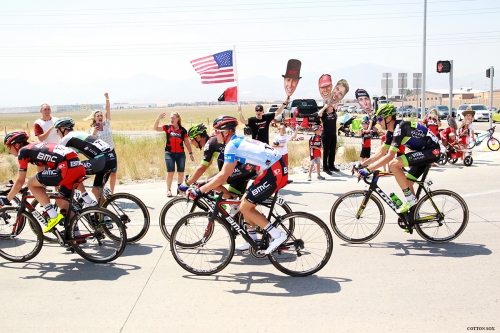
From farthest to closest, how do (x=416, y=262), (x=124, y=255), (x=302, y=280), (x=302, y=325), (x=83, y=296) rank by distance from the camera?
(x=124, y=255) → (x=416, y=262) → (x=302, y=280) → (x=83, y=296) → (x=302, y=325)

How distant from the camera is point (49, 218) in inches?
268

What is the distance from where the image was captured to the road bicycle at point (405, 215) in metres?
7.22

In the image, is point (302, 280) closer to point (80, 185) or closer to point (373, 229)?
point (373, 229)

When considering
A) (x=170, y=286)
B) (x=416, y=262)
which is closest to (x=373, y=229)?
(x=416, y=262)

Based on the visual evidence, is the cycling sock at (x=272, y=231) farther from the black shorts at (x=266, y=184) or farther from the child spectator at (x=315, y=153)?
the child spectator at (x=315, y=153)

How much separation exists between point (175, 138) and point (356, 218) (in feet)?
15.7

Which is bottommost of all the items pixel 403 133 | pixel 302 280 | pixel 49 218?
pixel 302 280

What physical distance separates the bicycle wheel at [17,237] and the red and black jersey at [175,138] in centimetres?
420

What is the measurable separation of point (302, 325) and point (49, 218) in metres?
3.90

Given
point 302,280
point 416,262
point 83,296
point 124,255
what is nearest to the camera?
point 83,296

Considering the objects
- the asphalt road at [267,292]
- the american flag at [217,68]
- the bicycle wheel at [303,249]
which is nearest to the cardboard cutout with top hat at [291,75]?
the american flag at [217,68]

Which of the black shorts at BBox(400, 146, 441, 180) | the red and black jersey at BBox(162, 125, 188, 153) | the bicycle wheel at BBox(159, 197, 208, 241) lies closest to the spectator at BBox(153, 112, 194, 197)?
the red and black jersey at BBox(162, 125, 188, 153)

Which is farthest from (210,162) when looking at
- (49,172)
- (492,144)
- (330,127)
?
(492,144)

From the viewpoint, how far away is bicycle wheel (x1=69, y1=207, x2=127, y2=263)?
6.64 m
